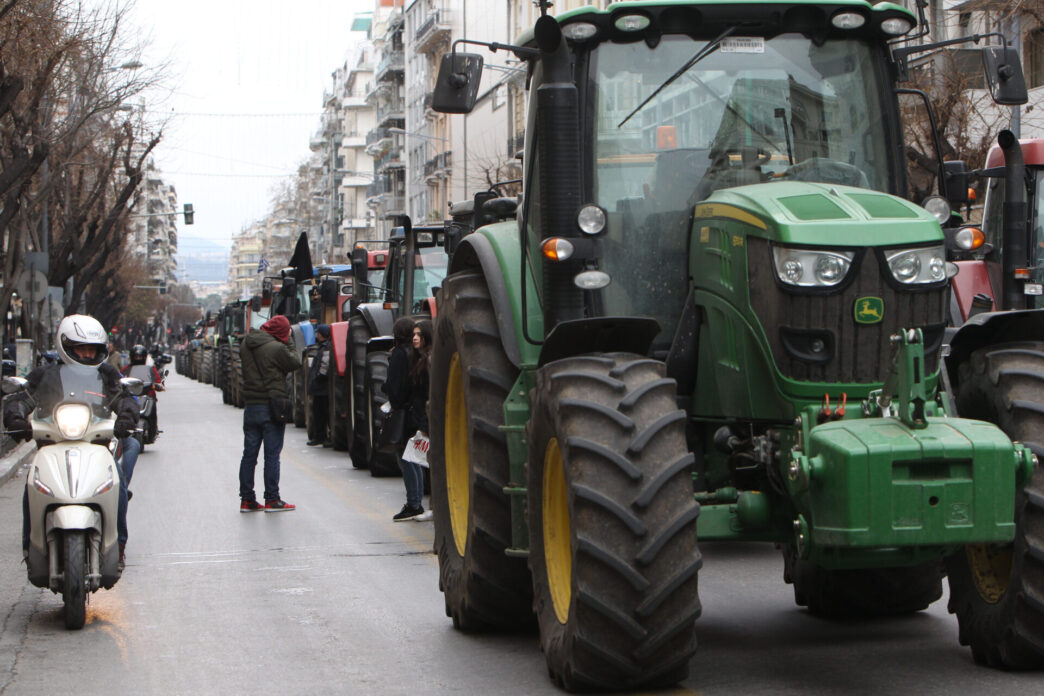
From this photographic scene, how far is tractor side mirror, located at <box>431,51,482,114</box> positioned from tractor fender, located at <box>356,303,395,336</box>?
1223cm

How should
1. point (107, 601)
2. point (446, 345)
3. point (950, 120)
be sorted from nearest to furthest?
point (446, 345) < point (107, 601) < point (950, 120)

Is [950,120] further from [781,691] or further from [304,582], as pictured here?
[781,691]

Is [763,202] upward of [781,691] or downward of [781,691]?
upward

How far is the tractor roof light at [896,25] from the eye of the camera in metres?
7.17

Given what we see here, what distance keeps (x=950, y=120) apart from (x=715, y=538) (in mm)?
21819

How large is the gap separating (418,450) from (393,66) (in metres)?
92.1

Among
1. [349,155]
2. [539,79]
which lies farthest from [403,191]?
[539,79]

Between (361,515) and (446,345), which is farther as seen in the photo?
(361,515)

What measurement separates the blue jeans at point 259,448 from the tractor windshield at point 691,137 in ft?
26.2

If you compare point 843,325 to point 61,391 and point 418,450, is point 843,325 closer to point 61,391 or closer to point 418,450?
point 61,391

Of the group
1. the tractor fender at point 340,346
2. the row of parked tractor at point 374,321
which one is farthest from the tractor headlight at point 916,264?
the tractor fender at point 340,346

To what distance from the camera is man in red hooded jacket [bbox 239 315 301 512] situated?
14578 millimetres

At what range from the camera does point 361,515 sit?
1409 cm

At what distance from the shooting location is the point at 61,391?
9062mm
